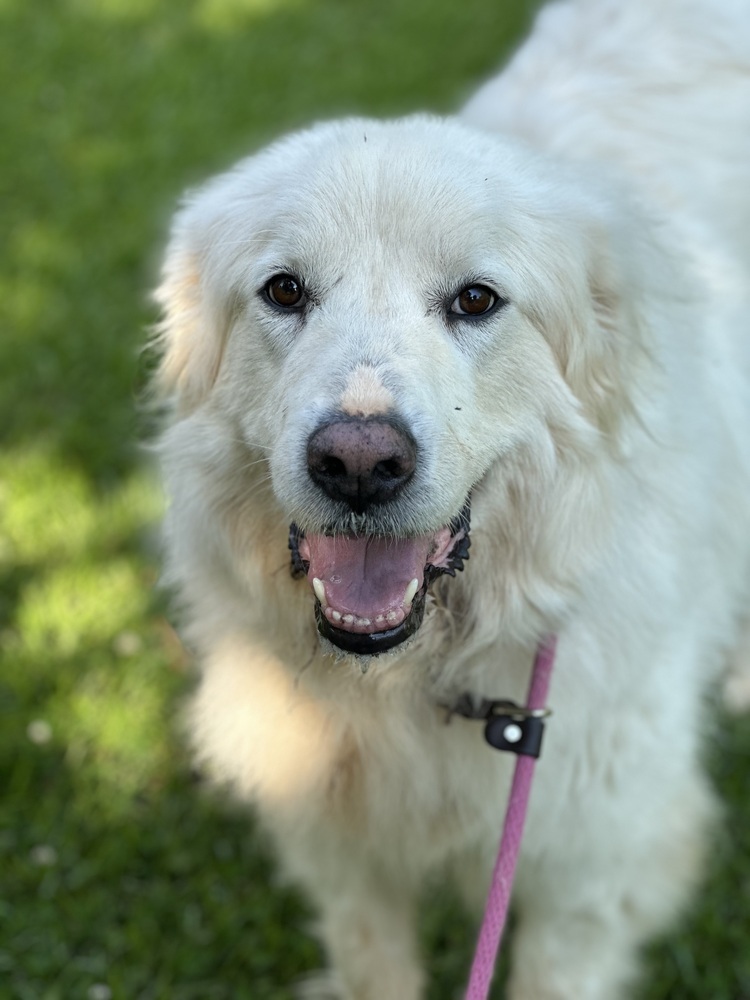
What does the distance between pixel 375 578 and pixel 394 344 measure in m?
0.41

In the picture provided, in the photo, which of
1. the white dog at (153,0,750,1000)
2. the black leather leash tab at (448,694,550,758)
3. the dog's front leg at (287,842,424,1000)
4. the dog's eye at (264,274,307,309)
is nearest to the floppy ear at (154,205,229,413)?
the white dog at (153,0,750,1000)

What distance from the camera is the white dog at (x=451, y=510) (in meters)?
1.87

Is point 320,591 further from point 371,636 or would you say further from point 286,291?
point 286,291

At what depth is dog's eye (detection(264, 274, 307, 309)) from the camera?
79.5 inches

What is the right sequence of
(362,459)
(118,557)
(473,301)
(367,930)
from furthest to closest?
(118,557) → (367,930) → (473,301) → (362,459)

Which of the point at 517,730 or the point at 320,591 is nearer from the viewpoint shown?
the point at 320,591

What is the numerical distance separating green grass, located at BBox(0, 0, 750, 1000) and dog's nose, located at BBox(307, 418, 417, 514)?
97cm

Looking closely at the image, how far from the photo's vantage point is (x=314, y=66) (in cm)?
661

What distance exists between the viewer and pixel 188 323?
2322mm

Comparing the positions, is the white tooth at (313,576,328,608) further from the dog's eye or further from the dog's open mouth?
the dog's eye

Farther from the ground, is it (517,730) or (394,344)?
(394,344)

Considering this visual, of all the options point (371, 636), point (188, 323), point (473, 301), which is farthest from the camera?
point (188, 323)

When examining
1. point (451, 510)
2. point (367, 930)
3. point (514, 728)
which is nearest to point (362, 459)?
point (451, 510)

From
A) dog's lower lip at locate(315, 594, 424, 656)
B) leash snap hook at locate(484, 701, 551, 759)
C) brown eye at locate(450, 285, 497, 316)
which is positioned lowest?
leash snap hook at locate(484, 701, 551, 759)
